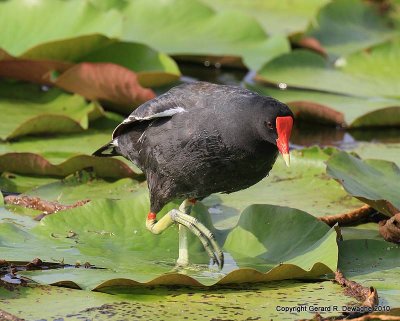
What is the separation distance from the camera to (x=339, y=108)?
609 centimetres

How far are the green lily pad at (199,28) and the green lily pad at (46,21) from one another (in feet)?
2.53

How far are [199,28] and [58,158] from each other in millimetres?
2192

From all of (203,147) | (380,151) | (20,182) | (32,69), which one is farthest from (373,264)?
(32,69)

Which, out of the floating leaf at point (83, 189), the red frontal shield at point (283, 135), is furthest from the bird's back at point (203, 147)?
the floating leaf at point (83, 189)

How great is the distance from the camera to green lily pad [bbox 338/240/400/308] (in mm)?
3580

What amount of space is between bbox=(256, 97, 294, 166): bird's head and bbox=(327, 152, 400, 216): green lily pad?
1.48 ft

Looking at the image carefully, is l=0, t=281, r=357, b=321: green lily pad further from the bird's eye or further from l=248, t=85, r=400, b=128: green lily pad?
l=248, t=85, r=400, b=128: green lily pad

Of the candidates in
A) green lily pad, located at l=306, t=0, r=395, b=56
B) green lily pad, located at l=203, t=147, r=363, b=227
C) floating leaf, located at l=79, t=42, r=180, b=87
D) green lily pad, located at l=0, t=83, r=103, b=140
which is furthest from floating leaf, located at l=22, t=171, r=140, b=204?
green lily pad, located at l=306, t=0, r=395, b=56

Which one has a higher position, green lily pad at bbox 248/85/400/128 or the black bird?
green lily pad at bbox 248/85/400/128

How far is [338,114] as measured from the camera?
589cm

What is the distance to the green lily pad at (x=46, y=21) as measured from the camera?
5992 mm

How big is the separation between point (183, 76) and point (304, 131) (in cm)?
114

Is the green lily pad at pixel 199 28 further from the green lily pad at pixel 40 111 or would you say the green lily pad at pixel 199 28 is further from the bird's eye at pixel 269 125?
the bird's eye at pixel 269 125

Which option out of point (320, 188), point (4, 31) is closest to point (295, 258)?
point (320, 188)
